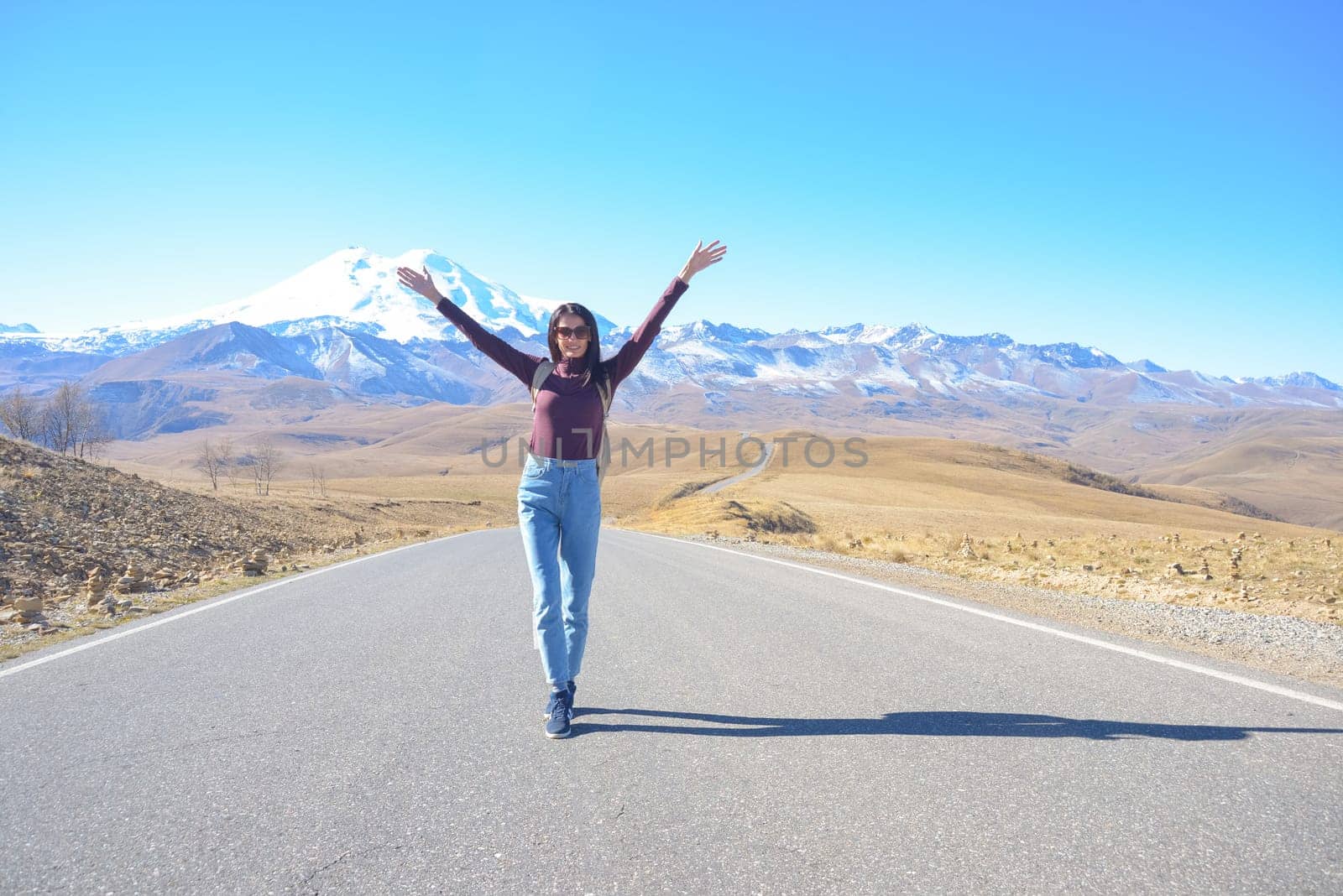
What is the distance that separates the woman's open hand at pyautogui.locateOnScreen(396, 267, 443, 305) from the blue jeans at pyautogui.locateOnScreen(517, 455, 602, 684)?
136cm

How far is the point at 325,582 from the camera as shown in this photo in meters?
Answer: 10.6

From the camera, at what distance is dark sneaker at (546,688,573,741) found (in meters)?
4.18

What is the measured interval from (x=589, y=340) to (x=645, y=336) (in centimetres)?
51

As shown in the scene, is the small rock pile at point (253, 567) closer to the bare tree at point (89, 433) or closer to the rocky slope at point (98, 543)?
the rocky slope at point (98, 543)

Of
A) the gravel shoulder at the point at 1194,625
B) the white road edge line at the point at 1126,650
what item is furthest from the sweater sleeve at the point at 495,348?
the gravel shoulder at the point at 1194,625

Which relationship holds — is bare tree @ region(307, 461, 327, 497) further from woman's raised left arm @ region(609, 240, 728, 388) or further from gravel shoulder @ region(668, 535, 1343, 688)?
Result: woman's raised left arm @ region(609, 240, 728, 388)

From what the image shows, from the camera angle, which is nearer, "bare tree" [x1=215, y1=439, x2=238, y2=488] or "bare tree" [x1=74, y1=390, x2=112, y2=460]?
"bare tree" [x1=74, y1=390, x2=112, y2=460]

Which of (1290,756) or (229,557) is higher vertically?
(1290,756)

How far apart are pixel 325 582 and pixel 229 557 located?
21.4 feet

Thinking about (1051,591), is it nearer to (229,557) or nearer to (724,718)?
(724,718)

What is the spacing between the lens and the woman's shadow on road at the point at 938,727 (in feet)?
13.5

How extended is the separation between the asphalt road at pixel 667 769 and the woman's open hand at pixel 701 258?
2.89 m

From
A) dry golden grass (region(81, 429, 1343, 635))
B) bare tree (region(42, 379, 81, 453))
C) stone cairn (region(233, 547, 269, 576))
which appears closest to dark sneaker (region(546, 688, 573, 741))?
dry golden grass (region(81, 429, 1343, 635))

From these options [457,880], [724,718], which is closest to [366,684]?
[724,718]
